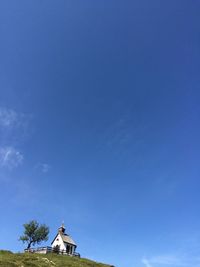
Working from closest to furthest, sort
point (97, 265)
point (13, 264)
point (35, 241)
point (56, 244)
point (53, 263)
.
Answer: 1. point (13, 264)
2. point (53, 263)
3. point (97, 265)
4. point (56, 244)
5. point (35, 241)

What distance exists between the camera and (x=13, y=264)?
4719cm

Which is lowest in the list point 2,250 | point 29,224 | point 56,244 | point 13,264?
point 13,264

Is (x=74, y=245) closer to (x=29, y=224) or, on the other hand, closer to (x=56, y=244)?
(x=56, y=244)

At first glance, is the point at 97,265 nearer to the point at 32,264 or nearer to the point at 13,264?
the point at 32,264

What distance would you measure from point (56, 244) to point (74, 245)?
5335mm

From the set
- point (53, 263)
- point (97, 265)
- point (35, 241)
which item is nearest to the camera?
point (53, 263)

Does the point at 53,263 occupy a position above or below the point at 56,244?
below

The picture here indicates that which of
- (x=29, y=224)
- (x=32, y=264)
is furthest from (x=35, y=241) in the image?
(x=32, y=264)

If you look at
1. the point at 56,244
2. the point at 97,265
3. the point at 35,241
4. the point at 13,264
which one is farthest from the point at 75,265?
the point at 35,241

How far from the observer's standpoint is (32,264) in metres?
50.5

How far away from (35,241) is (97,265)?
102 ft

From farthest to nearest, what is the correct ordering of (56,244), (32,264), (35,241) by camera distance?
1. (35,241)
2. (56,244)
3. (32,264)

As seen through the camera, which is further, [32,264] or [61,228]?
[61,228]

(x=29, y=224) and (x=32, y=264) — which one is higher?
(x=29, y=224)
